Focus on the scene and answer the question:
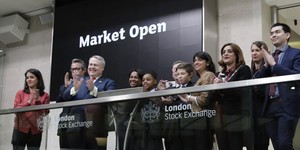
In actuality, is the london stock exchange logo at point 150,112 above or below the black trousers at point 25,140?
above

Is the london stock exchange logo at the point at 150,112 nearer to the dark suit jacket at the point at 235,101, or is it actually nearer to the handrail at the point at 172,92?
the handrail at the point at 172,92

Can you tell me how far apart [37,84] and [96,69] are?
0.75 meters

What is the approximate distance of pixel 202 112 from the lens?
12.6ft

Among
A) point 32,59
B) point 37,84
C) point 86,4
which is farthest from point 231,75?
point 32,59

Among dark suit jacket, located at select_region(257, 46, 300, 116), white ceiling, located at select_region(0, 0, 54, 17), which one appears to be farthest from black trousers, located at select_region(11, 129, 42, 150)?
white ceiling, located at select_region(0, 0, 54, 17)

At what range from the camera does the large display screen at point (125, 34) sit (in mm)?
7086

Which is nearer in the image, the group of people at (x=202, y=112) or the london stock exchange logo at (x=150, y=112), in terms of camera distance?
the group of people at (x=202, y=112)

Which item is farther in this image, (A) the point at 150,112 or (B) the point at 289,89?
(A) the point at 150,112

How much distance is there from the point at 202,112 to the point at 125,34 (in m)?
4.23

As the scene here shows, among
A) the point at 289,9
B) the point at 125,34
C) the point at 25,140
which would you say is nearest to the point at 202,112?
the point at 25,140

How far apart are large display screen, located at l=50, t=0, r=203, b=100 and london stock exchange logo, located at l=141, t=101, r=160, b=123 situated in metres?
2.77

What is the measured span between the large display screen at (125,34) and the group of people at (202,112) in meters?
2.01

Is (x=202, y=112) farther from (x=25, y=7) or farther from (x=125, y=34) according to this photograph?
(x=25, y=7)

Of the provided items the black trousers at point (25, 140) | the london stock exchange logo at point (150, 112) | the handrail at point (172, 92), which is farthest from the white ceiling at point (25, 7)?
the london stock exchange logo at point (150, 112)
